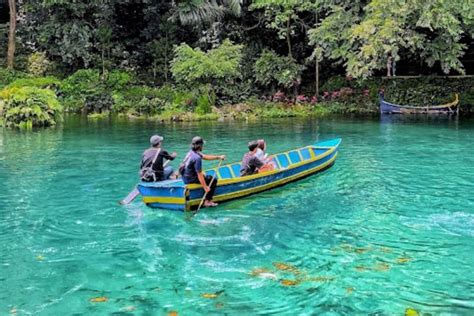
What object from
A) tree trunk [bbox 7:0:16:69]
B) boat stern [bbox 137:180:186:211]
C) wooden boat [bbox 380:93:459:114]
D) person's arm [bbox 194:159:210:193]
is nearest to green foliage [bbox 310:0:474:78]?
wooden boat [bbox 380:93:459:114]

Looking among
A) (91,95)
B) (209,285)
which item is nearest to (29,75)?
(91,95)

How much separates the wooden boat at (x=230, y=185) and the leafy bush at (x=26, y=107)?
1412 centimetres

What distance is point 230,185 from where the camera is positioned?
36.4 feet

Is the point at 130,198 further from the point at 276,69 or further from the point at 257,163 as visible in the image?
the point at 276,69

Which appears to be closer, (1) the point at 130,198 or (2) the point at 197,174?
(2) the point at 197,174

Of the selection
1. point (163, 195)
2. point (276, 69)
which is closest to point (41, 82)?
point (276, 69)

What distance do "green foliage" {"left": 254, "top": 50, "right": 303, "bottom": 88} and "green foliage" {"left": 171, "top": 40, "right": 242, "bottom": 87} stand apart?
1886mm

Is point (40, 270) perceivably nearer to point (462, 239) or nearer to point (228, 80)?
point (462, 239)

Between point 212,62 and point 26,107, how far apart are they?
9.79 metres

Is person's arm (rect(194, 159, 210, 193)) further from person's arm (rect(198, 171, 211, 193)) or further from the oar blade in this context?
the oar blade

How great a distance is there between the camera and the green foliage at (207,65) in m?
30.4

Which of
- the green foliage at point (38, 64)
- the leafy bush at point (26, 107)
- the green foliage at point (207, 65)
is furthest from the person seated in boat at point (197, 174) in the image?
the green foliage at point (38, 64)

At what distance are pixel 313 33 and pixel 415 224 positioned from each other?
1996cm

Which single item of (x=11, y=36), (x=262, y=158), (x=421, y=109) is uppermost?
(x=11, y=36)
